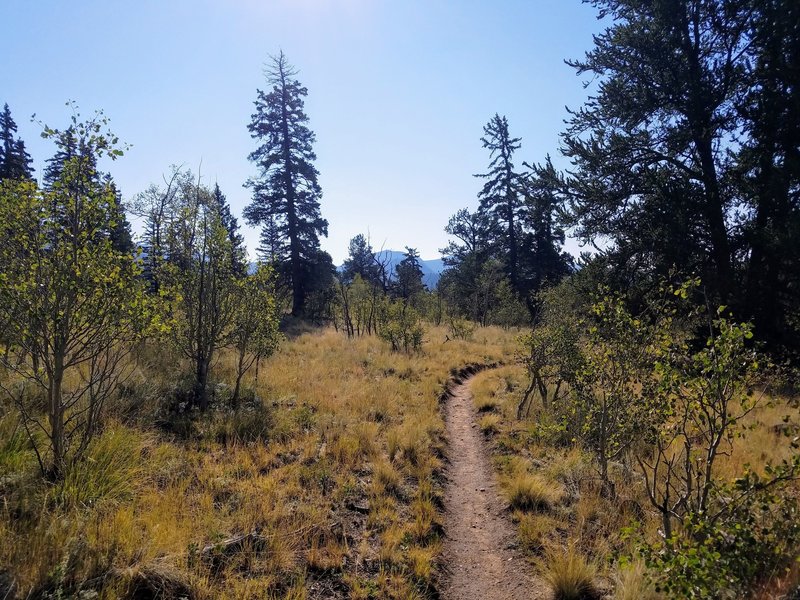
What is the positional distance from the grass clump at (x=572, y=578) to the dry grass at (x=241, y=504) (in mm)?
1256

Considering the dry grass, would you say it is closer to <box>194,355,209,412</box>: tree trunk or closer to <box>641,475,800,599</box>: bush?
<box>194,355,209,412</box>: tree trunk

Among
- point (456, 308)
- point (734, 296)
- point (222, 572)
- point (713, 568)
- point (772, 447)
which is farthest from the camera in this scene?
point (456, 308)

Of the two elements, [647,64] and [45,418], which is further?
[647,64]

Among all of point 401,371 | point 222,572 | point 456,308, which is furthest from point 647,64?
point 456,308

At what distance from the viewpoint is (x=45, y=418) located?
5.21 meters

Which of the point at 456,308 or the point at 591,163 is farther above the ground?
the point at 591,163

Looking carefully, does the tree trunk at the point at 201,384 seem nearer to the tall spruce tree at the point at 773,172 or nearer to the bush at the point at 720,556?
the bush at the point at 720,556

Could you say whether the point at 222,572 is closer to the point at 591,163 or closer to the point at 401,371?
the point at 401,371

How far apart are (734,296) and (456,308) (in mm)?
23793

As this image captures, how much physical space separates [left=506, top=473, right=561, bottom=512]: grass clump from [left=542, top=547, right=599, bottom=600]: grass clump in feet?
4.73

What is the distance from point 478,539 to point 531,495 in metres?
1.12

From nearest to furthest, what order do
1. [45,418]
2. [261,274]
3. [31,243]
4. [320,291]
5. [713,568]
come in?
1. [713,568]
2. [31,243]
3. [45,418]
4. [261,274]
5. [320,291]

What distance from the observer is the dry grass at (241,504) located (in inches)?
127

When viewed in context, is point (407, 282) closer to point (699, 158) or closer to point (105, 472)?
point (699, 158)
